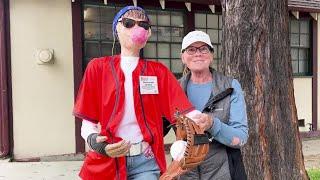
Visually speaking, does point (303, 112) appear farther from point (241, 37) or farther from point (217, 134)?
point (217, 134)

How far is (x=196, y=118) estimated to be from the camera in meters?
2.76

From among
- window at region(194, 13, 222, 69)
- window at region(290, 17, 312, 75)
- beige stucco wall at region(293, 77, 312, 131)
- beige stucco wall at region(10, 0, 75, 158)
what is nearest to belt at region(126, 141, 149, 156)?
beige stucco wall at region(10, 0, 75, 158)

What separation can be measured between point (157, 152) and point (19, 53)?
6248 mm

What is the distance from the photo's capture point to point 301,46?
12.3 meters

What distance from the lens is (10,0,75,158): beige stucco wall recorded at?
8.66 m

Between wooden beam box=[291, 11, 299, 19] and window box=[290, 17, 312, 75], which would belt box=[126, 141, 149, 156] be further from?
window box=[290, 17, 312, 75]

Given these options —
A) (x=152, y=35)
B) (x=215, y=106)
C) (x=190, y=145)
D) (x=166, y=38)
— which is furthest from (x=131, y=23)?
(x=166, y=38)

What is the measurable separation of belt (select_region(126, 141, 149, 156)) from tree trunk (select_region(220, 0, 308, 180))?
7.87ft

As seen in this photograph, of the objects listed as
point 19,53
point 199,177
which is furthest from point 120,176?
point 19,53

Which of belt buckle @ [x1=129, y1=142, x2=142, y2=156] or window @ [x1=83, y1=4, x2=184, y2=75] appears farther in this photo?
window @ [x1=83, y1=4, x2=184, y2=75]

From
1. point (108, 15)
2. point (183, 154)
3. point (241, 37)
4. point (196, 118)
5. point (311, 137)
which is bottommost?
point (311, 137)

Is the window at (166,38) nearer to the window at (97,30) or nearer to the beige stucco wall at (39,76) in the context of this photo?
the window at (97,30)

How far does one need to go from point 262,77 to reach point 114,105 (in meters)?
2.69

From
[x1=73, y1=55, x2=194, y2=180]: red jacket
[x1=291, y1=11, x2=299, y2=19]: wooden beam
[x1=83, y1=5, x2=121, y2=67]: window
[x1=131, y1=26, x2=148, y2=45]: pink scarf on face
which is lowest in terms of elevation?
[x1=73, y1=55, x2=194, y2=180]: red jacket
